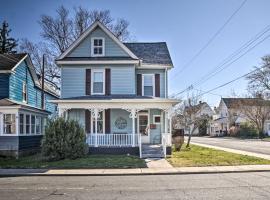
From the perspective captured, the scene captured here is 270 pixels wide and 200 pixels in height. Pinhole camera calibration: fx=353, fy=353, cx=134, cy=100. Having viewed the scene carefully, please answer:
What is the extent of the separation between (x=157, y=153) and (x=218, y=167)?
588 centimetres

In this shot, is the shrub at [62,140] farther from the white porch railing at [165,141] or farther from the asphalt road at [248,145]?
the asphalt road at [248,145]

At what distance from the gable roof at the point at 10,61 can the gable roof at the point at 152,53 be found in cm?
931

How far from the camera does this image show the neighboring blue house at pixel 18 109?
24.4 meters

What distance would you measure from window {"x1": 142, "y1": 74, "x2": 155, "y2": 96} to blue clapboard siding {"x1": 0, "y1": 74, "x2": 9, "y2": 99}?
33.5ft

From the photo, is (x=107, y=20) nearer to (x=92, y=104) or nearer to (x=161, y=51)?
(x=161, y=51)

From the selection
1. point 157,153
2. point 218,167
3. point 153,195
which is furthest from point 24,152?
point 153,195

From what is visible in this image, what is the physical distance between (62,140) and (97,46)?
8.95 metres

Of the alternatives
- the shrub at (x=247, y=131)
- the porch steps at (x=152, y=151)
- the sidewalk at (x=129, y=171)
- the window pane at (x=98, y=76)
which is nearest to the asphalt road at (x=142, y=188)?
the sidewalk at (x=129, y=171)

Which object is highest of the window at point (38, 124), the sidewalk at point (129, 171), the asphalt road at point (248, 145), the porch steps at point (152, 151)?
the window at point (38, 124)

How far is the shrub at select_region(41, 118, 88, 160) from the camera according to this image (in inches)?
816

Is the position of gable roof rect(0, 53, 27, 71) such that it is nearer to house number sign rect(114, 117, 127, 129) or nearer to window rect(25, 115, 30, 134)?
window rect(25, 115, 30, 134)

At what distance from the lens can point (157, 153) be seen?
74.9 feet

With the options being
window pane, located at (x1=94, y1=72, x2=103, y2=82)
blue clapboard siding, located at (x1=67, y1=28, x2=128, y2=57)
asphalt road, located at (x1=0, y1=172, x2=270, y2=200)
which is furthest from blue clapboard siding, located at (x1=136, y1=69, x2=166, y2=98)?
asphalt road, located at (x1=0, y1=172, x2=270, y2=200)

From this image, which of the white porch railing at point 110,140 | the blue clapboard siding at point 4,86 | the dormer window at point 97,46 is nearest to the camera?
the white porch railing at point 110,140
